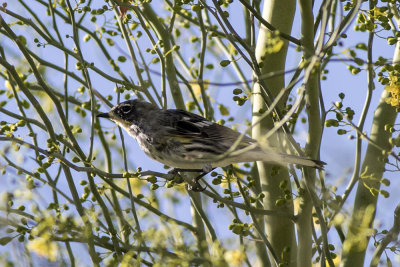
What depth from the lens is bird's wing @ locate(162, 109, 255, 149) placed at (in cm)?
701

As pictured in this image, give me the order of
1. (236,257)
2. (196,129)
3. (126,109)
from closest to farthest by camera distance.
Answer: (236,257)
(196,129)
(126,109)

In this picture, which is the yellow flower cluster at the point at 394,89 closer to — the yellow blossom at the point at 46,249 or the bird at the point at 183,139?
the bird at the point at 183,139

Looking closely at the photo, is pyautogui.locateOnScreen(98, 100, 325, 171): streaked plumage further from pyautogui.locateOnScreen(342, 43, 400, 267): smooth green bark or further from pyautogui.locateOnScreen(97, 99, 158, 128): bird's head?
pyautogui.locateOnScreen(342, 43, 400, 267): smooth green bark

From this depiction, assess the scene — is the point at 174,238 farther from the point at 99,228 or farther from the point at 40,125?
the point at 40,125

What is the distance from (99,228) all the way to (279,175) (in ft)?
6.80

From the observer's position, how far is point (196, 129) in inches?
280

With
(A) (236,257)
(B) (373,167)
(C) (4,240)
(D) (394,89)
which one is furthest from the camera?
(B) (373,167)

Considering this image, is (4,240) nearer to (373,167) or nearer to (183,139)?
(183,139)

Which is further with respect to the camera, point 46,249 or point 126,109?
point 126,109

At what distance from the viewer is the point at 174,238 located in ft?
14.8

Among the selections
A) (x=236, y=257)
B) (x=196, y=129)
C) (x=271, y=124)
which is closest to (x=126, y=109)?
(x=196, y=129)

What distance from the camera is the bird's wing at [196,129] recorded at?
7.01 meters

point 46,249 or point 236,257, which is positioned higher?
point 236,257

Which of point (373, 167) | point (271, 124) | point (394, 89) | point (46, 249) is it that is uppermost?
point (271, 124)
